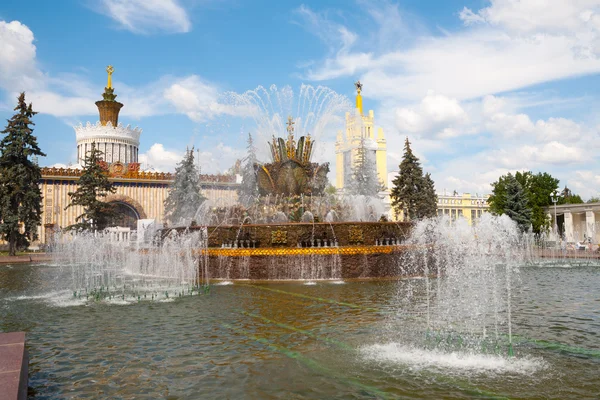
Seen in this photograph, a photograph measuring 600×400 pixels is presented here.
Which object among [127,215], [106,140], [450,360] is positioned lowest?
[450,360]

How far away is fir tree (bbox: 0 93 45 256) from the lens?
31.0 m

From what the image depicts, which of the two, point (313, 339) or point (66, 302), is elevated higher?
point (66, 302)

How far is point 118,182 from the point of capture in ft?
160

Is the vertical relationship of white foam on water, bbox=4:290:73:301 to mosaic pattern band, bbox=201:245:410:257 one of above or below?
below

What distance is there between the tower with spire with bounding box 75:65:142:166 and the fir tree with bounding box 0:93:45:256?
19.8 m

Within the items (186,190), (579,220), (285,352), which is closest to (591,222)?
(579,220)

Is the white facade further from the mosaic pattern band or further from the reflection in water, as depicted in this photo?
the reflection in water

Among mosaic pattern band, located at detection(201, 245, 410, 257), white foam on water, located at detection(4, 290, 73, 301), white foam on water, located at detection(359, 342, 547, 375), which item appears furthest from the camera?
mosaic pattern band, located at detection(201, 245, 410, 257)

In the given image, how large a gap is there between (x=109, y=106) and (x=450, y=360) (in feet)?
182

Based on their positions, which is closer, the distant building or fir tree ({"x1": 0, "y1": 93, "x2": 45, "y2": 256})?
fir tree ({"x1": 0, "y1": 93, "x2": 45, "y2": 256})

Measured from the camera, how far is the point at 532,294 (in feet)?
37.6

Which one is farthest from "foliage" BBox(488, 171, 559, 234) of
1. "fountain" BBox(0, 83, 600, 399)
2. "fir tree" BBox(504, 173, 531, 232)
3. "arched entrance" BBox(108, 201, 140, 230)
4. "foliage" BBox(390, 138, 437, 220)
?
"arched entrance" BBox(108, 201, 140, 230)

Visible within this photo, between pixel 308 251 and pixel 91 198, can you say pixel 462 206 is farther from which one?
pixel 308 251

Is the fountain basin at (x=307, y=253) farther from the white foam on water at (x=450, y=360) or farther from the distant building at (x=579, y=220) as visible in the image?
the distant building at (x=579, y=220)
